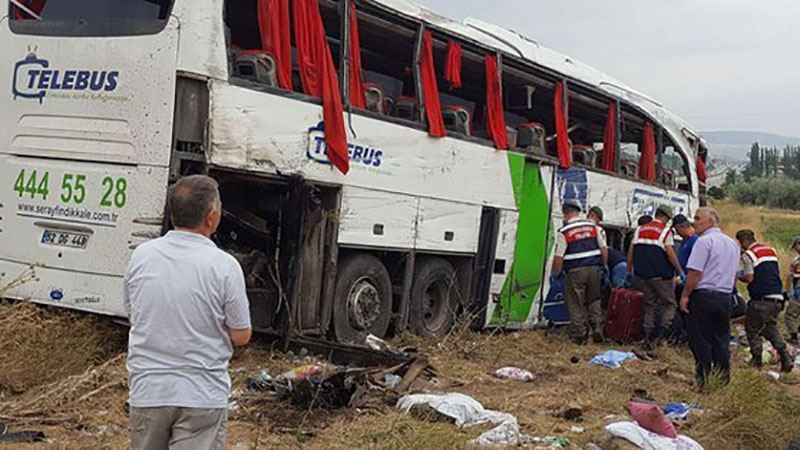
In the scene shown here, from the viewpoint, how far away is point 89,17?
22.0 ft

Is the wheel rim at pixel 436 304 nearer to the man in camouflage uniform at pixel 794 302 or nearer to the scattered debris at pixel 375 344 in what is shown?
the scattered debris at pixel 375 344

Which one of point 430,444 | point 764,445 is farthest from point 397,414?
point 764,445

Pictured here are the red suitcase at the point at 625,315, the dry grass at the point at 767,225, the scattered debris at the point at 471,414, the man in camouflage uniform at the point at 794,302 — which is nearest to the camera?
the scattered debris at the point at 471,414

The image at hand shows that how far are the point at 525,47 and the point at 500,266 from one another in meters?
2.68

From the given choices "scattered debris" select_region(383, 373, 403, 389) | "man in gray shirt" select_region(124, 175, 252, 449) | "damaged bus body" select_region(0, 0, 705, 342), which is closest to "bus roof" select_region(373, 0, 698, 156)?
"damaged bus body" select_region(0, 0, 705, 342)

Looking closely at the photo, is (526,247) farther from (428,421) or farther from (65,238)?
(65,238)

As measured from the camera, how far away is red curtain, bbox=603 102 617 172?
1220 cm

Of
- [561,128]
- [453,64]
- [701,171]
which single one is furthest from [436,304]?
[701,171]

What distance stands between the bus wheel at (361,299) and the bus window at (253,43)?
5.61 ft

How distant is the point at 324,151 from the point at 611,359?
3734 millimetres

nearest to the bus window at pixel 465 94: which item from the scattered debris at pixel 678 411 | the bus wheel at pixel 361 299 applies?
the bus wheel at pixel 361 299

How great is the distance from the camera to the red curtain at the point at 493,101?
974cm

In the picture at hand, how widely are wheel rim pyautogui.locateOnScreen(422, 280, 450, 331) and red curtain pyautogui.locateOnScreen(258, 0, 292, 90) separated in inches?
125

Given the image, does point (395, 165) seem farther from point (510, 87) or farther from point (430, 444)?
point (430, 444)
